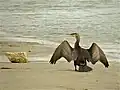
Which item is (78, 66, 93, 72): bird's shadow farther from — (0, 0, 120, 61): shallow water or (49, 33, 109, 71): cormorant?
(0, 0, 120, 61): shallow water

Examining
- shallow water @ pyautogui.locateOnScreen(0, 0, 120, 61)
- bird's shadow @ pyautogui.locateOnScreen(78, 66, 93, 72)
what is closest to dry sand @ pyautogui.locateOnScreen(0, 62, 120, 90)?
bird's shadow @ pyautogui.locateOnScreen(78, 66, 93, 72)

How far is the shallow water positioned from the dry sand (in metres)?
0.12

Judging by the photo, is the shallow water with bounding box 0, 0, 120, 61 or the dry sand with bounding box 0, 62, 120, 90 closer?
the dry sand with bounding box 0, 62, 120, 90

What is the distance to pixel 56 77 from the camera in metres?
1.15

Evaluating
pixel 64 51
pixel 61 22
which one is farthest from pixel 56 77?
pixel 61 22

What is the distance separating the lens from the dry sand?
109 cm

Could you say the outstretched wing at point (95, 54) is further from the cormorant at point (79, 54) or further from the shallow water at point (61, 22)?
the shallow water at point (61, 22)

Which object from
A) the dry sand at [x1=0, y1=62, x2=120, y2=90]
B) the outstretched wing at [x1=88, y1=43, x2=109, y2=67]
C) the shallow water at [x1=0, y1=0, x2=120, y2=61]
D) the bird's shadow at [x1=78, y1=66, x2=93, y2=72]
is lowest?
the dry sand at [x1=0, y1=62, x2=120, y2=90]

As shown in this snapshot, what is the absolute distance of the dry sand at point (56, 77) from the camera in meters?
1.09

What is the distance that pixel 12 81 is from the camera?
1.12 meters

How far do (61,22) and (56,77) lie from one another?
11.4 inches

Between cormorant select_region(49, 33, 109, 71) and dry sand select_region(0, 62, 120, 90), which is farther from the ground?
cormorant select_region(49, 33, 109, 71)

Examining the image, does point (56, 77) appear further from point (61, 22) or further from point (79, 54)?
point (61, 22)

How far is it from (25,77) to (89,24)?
0.39 meters
